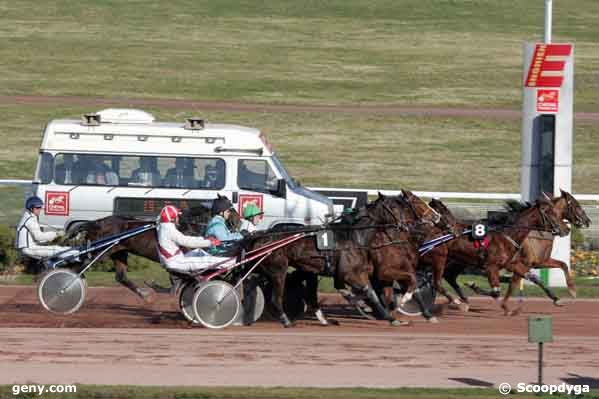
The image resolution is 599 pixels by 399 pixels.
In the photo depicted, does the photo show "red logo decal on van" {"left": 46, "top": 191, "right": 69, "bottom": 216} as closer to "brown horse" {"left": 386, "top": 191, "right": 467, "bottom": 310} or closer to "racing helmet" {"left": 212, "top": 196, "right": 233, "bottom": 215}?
"racing helmet" {"left": 212, "top": 196, "right": 233, "bottom": 215}

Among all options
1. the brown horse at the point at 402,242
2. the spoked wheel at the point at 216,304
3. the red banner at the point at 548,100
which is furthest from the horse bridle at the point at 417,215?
the red banner at the point at 548,100

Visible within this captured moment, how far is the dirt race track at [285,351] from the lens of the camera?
12.1 meters

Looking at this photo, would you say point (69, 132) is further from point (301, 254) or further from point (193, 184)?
point (301, 254)

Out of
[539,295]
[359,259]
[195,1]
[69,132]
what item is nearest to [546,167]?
[539,295]

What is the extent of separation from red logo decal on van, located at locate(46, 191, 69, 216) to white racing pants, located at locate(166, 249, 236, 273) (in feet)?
17.7

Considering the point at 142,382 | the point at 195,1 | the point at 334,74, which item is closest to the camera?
the point at 142,382

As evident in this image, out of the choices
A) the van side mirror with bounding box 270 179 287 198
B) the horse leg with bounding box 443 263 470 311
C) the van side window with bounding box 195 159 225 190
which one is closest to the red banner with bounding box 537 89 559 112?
the horse leg with bounding box 443 263 470 311

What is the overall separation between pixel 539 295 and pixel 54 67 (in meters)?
27.6

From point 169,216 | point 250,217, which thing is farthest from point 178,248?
point 250,217

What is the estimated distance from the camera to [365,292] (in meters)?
15.2

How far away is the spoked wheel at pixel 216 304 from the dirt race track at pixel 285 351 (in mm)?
163

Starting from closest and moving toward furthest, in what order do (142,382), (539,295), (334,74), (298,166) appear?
(142,382) → (539,295) → (298,166) → (334,74)

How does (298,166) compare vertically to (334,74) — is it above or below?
below

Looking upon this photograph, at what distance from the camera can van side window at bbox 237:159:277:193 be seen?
65.9 feet
